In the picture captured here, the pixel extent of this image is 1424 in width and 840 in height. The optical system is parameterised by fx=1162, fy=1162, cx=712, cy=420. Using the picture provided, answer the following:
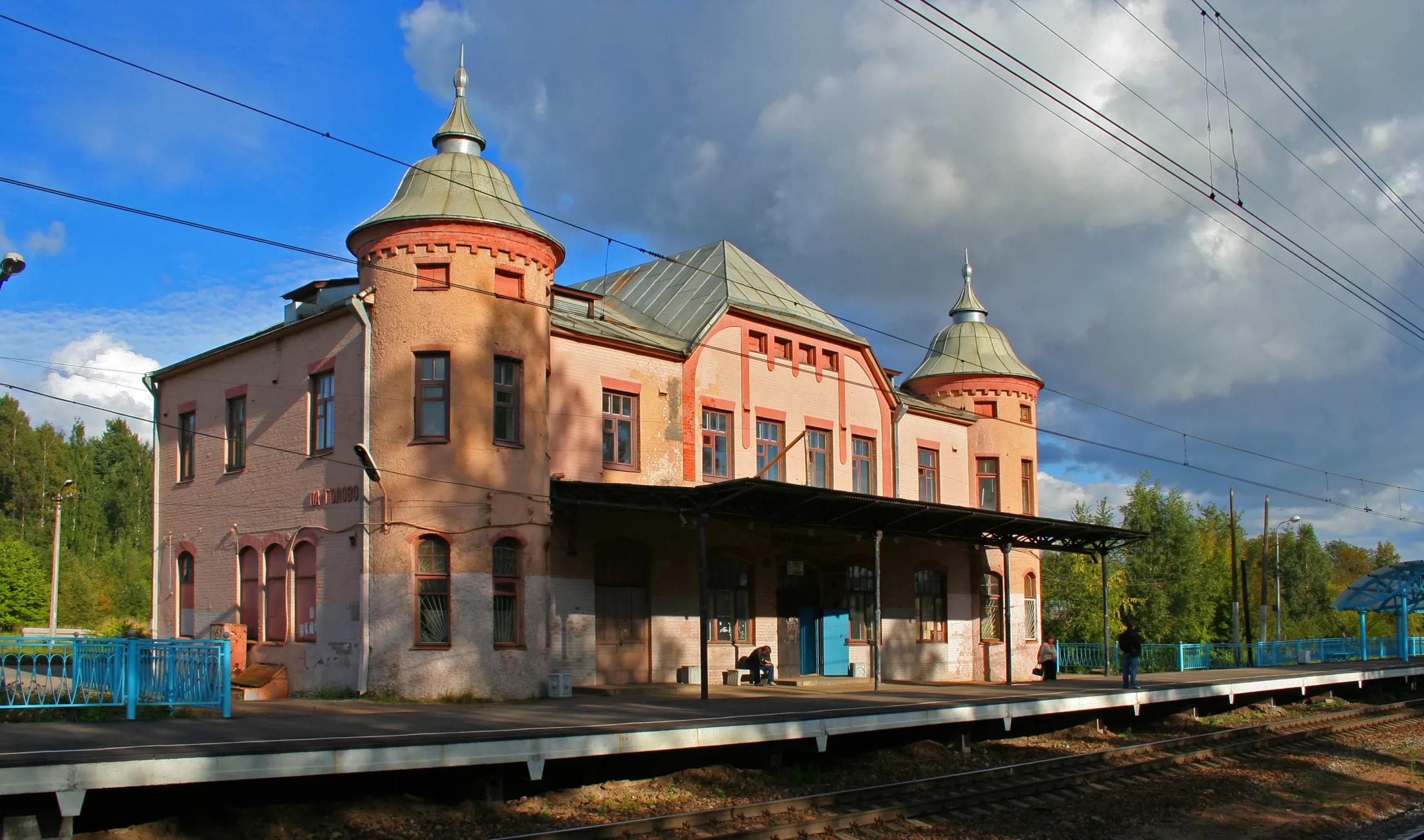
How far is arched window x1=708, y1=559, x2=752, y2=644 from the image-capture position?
81.3 feet

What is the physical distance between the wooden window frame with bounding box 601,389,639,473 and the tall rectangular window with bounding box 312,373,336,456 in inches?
199

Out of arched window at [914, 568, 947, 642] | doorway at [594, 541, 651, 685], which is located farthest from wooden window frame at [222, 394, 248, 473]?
arched window at [914, 568, 947, 642]

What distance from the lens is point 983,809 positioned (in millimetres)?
13117

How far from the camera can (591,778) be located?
13.2 metres

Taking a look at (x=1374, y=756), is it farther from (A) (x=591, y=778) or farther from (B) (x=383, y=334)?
(B) (x=383, y=334)

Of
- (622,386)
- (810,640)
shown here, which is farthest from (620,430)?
(810,640)

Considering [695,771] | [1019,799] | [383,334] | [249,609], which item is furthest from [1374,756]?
[249,609]

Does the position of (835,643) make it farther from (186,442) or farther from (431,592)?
(186,442)

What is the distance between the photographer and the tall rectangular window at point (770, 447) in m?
26.2

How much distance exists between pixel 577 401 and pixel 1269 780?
13.3 m

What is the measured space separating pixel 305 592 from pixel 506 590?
→ 400cm

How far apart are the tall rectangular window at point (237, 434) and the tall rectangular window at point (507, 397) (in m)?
6.35

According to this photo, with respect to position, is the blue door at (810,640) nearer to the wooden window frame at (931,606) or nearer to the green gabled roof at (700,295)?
the wooden window frame at (931,606)

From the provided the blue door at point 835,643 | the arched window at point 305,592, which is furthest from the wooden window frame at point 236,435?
the blue door at point 835,643
